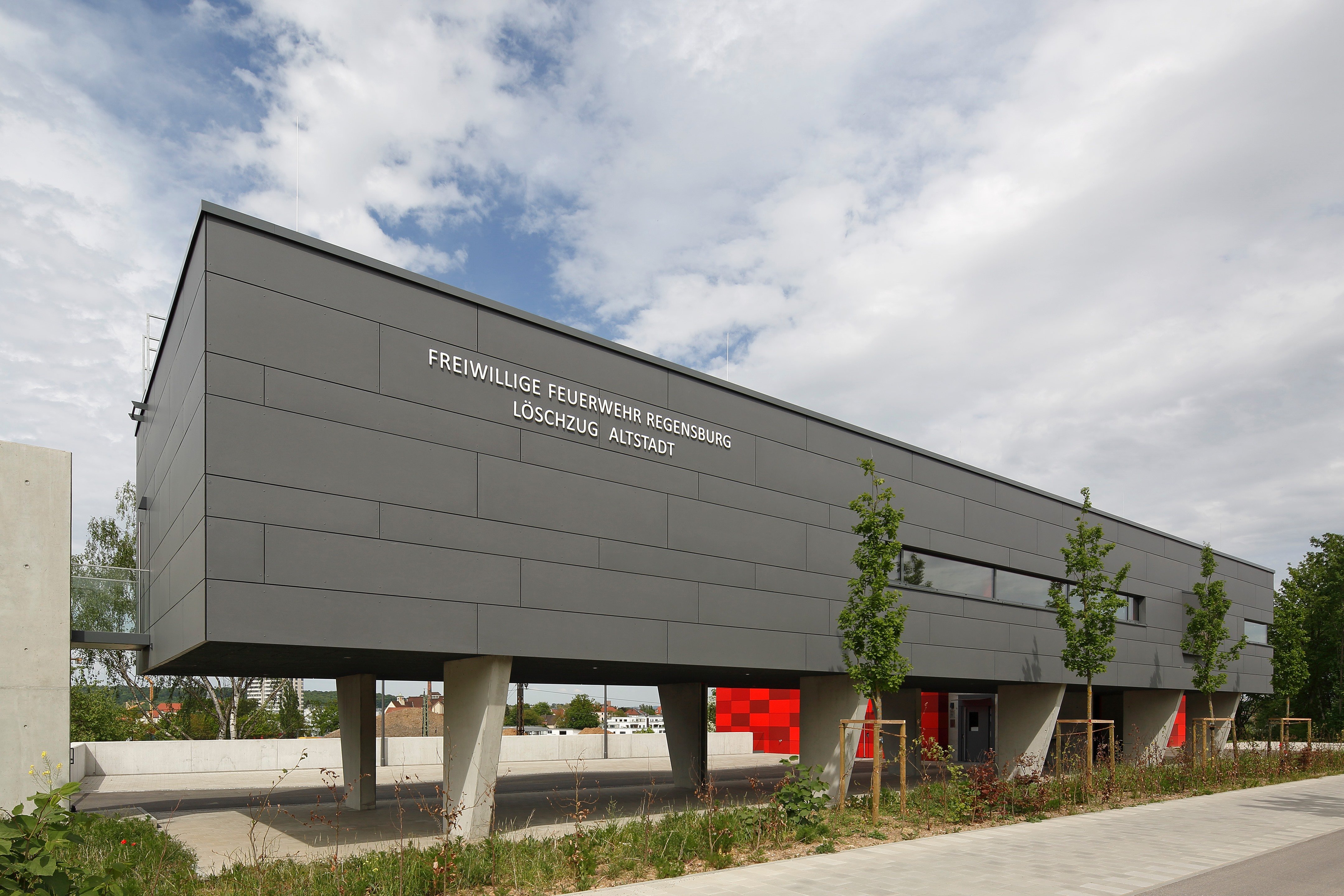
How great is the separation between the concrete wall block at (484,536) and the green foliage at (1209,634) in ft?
83.8

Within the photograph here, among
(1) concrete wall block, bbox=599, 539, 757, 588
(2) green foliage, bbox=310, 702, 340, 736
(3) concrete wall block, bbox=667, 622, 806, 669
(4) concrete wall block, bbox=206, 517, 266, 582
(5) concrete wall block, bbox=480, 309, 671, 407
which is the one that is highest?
(5) concrete wall block, bbox=480, 309, 671, 407

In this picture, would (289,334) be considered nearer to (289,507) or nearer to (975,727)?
(289,507)

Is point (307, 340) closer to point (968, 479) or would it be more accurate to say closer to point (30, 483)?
point (30, 483)

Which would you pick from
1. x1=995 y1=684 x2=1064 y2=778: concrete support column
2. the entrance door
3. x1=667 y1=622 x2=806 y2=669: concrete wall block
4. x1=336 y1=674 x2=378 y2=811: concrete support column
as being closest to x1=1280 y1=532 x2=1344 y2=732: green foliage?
the entrance door

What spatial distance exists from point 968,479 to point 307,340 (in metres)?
18.4

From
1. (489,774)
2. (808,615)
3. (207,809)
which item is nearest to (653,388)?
(808,615)

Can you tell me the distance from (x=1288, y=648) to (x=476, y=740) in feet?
132

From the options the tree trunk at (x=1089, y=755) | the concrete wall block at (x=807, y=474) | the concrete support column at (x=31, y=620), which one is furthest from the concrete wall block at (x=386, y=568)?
the tree trunk at (x=1089, y=755)

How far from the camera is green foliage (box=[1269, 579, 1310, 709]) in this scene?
3984 cm

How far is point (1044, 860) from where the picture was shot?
13.0 meters

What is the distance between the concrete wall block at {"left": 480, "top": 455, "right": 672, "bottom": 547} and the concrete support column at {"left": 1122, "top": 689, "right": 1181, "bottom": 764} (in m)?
25.7

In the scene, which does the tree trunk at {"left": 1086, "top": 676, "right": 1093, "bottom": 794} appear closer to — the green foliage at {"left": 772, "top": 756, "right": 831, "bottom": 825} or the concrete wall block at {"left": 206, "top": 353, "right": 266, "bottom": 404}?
the green foliage at {"left": 772, "top": 756, "right": 831, "bottom": 825}

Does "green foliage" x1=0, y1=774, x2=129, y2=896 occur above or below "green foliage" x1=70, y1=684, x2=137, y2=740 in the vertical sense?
above

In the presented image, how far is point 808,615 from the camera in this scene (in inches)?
795
